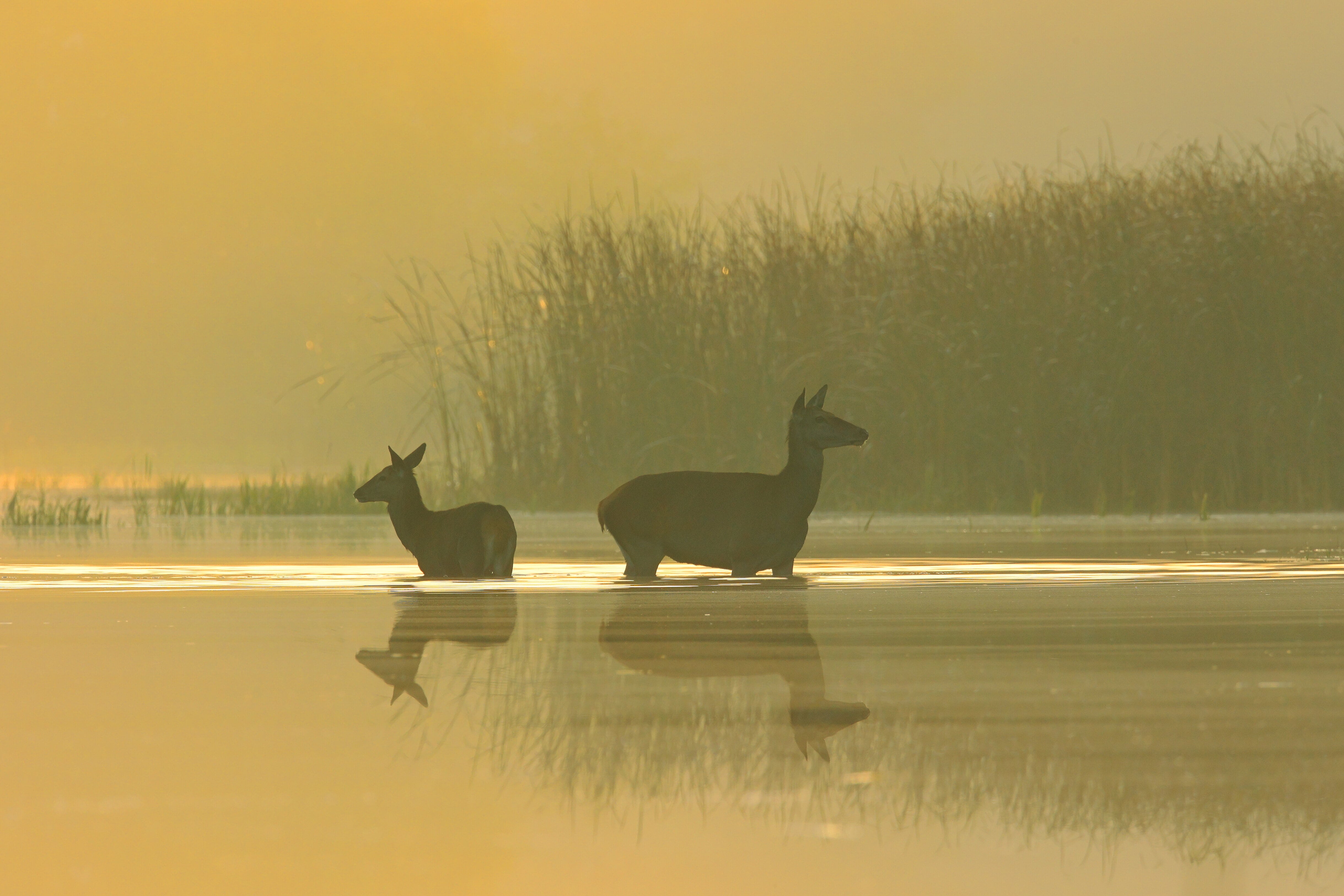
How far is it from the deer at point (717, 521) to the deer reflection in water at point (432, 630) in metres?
0.89

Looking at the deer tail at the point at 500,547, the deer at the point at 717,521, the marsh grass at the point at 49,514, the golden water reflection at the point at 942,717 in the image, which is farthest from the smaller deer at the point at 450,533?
the marsh grass at the point at 49,514

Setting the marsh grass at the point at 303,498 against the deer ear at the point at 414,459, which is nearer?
the deer ear at the point at 414,459

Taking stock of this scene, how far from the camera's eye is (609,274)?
52.8 feet

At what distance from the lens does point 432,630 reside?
6.54m

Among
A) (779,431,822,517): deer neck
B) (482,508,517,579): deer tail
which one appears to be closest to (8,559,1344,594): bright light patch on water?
(482,508,517,579): deer tail

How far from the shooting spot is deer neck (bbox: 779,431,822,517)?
29.2 feet

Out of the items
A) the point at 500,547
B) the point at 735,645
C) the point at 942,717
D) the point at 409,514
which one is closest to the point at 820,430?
the point at 500,547

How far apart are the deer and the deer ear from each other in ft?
3.47

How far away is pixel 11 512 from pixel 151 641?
10.0 m

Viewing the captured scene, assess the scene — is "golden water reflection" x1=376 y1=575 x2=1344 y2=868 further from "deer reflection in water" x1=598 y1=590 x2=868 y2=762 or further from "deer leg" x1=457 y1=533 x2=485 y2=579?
"deer leg" x1=457 y1=533 x2=485 y2=579

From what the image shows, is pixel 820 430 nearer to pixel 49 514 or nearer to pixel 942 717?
pixel 942 717

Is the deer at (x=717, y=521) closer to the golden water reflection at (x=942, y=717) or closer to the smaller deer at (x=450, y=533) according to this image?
the smaller deer at (x=450, y=533)

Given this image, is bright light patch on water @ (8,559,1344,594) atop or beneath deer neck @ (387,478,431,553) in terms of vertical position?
beneath

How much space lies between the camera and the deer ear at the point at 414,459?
961cm
